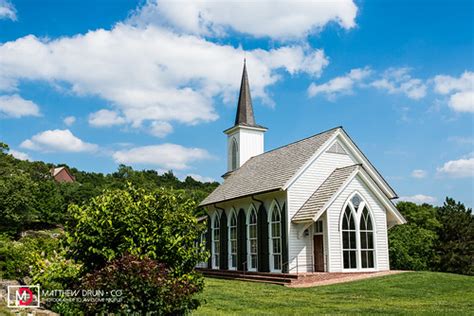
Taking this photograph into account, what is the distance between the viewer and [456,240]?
44.3 metres

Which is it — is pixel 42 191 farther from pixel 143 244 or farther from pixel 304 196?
pixel 143 244

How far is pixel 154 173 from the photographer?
3836 inches

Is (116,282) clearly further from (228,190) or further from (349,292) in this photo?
(228,190)

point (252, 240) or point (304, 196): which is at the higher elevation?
point (304, 196)

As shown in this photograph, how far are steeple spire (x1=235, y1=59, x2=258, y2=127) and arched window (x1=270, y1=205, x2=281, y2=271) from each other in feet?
44.7

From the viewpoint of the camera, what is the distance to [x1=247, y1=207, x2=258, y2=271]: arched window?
91.0 ft

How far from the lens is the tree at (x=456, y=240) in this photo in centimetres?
4247

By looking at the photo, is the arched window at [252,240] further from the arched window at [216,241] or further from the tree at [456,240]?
the tree at [456,240]

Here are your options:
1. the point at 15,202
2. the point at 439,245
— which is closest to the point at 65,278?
the point at 439,245

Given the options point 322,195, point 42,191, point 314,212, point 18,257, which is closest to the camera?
point 18,257

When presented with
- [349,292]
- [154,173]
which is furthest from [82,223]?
[154,173]

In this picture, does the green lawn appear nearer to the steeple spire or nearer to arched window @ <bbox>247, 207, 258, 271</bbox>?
arched window @ <bbox>247, 207, 258, 271</bbox>

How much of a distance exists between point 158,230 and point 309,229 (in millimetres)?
15890

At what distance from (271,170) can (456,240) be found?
24.9m
